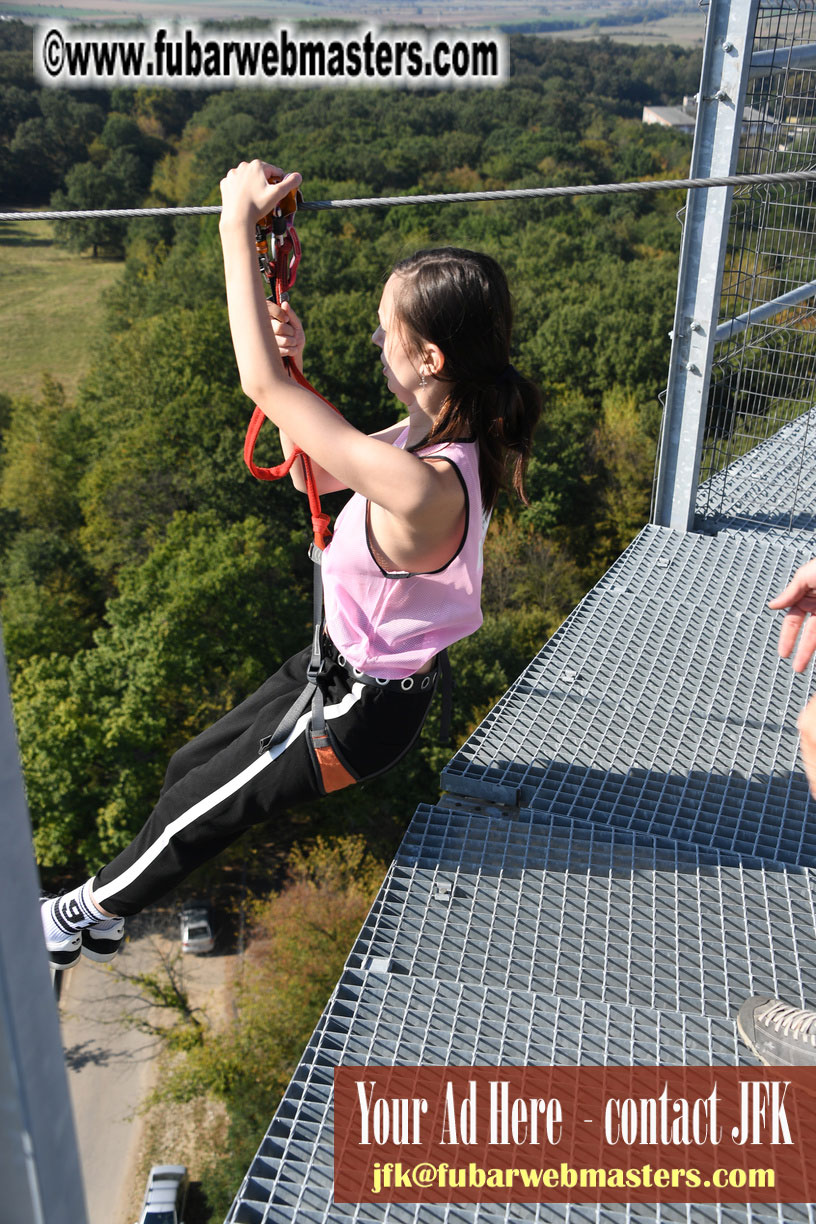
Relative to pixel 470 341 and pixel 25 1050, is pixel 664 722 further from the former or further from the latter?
pixel 25 1050

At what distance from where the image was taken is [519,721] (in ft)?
16.3

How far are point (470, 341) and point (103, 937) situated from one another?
2305 mm

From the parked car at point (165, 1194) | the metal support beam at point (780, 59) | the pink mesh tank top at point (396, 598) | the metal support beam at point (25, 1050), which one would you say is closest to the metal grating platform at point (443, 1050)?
the pink mesh tank top at point (396, 598)

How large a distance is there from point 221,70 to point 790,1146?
225 ft

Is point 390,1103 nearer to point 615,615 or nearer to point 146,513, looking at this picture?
point 615,615

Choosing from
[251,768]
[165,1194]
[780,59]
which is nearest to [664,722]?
[251,768]


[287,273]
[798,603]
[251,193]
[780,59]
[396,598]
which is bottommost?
[396,598]

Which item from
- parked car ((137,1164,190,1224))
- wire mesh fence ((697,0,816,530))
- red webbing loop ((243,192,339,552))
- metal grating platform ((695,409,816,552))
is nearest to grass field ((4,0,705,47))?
wire mesh fence ((697,0,816,530))

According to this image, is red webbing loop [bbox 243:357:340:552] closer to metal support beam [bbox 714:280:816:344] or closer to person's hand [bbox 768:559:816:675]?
person's hand [bbox 768:559:816:675]

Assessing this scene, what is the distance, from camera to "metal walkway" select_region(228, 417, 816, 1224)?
3328 millimetres

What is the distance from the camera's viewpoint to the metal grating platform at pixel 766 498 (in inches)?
263

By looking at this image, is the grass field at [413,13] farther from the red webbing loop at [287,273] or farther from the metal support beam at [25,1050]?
the metal support beam at [25,1050]

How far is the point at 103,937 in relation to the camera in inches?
140

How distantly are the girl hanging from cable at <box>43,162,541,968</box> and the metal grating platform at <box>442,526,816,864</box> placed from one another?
4.82ft
